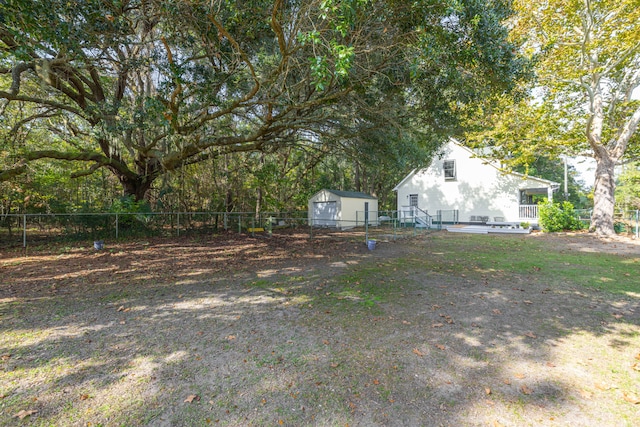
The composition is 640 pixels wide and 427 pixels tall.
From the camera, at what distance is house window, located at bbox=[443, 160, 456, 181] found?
19.9m

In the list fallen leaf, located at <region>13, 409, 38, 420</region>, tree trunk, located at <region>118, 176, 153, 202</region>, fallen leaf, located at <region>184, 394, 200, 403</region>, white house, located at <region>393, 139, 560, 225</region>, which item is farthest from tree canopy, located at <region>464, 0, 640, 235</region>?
tree trunk, located at <region>118, 176, 153, 202</region>

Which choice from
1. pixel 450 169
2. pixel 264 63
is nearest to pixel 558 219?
pixel 450 169

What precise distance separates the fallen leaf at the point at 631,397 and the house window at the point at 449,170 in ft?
62.5

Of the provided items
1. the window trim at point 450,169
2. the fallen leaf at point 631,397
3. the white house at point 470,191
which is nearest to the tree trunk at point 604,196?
the white house at point 470,191

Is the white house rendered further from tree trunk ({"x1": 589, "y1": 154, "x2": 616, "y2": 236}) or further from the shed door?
the shed door

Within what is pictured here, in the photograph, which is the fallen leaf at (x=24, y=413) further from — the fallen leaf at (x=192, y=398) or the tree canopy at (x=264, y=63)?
the tree canopy at (x=264, y=63)

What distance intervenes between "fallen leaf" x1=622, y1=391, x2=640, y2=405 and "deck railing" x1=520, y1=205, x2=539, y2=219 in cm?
1757

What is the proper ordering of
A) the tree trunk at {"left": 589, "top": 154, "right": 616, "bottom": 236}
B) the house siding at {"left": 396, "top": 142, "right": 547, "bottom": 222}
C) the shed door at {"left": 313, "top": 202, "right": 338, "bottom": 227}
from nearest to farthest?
the tree trunk at {"left": 589, "top": 154, "right": 616, "bottom": 236} → the house siding at {"left": 396, "top": 142, "right": 547, "bottom": 222} → the shed door at {"left": 313, "top": 202, "right": 338, "bottom": 227}

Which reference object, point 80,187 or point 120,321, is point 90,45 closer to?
point 120,321

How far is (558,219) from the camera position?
50.2 ft

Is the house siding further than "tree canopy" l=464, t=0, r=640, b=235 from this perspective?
Yes

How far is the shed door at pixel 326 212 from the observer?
20.3m

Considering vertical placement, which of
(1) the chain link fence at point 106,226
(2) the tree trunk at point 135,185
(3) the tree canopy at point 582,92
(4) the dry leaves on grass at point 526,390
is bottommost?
(4) the dry leaves on grass at point 526,390

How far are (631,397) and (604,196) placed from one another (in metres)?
15.5
